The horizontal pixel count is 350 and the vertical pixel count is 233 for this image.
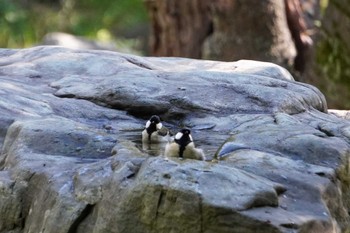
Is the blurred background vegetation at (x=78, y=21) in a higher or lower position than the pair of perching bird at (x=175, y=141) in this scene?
lower

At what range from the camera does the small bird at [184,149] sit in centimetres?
496

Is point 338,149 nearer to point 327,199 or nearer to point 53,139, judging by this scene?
point 327,199

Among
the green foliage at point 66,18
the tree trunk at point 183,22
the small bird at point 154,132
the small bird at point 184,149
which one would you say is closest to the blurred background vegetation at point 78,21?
the green foliage at point 66,18

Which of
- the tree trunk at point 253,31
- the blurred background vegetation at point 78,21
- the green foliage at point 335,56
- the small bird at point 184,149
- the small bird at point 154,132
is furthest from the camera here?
the blurred background vegetation at point 78,21

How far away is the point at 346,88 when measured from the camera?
10.9 meters

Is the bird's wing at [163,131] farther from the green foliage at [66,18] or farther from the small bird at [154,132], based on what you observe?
the green foliage at [66,18]

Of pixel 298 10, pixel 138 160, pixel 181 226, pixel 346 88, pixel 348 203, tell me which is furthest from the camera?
pixel 298 10

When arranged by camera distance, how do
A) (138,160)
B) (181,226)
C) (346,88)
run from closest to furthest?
(181,226) < (138,160) < (346,88)

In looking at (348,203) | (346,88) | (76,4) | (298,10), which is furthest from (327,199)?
(76,4)

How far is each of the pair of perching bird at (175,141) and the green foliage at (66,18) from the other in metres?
15.0

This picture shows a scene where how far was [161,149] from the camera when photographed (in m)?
5.49

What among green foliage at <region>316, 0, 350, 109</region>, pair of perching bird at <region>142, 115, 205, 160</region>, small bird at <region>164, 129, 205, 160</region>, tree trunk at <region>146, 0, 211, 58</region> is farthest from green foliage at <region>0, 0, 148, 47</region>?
small bird at <region>164, 129, 205, 160</region>

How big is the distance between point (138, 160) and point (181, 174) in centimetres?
41

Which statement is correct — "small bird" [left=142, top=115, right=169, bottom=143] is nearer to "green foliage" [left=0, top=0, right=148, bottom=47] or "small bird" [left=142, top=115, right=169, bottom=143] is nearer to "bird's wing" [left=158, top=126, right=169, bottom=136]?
"bird's wing" [left=158, top=126, right=169, bottom=136]
